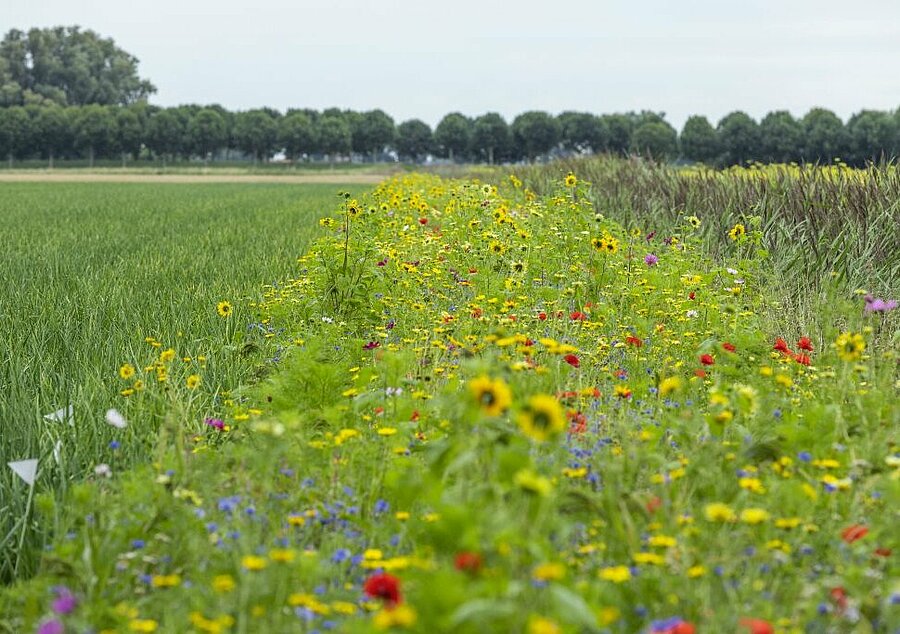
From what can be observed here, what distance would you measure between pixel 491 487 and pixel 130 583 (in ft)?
4.16

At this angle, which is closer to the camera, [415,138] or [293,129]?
[293,129]

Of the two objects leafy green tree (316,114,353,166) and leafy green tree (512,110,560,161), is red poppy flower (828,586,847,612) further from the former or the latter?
leafy green tree (512,110,560,161)

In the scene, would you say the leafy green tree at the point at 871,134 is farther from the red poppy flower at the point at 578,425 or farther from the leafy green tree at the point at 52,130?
the red poppy flower at the point at 578,425

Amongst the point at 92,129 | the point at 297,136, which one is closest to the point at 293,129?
the point at 297,136

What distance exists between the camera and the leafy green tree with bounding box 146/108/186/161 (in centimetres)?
9338

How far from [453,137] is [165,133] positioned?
3778cm

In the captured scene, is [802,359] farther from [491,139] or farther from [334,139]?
[491,139]

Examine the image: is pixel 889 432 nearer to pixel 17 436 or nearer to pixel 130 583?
pixel 130 583

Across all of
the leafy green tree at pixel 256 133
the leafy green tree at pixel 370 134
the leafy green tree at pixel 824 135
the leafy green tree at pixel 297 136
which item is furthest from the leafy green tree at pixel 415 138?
the leafy green tree at pixel 824 135

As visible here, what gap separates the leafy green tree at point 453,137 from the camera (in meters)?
114

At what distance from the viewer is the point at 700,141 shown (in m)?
90.2

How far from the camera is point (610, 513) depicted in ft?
7.80

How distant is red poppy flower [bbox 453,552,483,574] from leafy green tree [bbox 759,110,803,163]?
88911 millimetres

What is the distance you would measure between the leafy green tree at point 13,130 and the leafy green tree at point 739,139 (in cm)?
7163
